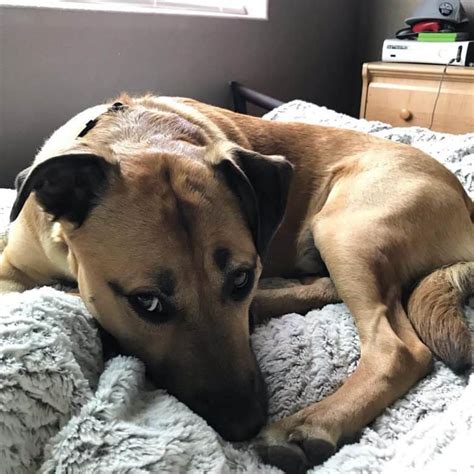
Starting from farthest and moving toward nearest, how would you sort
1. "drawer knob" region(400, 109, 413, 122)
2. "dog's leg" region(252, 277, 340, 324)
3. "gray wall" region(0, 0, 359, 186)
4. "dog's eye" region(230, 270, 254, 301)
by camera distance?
"drawer knob" region(400, 109, 413, 122) → "gray wall" region(0, 0, 359, 186) → "dog's leg" region(252, 277, 340, 324) → "dog's eye" region(230, 270, 254, 301)

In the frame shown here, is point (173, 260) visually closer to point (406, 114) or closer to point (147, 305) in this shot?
point (147, 305)

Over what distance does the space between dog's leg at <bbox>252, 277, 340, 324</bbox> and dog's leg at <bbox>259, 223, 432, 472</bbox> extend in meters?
0.10

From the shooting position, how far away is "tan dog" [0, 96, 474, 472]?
108 centimetres

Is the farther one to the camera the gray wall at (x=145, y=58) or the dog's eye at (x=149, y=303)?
the gray wall at (x=145, y=58)

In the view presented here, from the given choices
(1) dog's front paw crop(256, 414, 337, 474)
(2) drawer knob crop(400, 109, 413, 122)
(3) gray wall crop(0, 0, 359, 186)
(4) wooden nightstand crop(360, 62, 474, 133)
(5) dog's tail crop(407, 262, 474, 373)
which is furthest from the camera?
(2) drawer knob crop(400, 109, 413, 122)

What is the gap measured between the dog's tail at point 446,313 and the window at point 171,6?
1.86 meters

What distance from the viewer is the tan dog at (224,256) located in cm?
108

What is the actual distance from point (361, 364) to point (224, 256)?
41 cm

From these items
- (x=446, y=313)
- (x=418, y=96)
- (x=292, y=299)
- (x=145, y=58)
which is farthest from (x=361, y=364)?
(x=418, y=96)

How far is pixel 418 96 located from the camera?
3229 mm

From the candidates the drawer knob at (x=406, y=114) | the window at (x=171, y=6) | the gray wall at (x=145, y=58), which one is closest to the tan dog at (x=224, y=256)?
the gray wall at (x=145, y=58)

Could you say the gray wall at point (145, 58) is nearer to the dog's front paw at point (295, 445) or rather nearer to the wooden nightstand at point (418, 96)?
the wooden nightstand at point (418, 96)

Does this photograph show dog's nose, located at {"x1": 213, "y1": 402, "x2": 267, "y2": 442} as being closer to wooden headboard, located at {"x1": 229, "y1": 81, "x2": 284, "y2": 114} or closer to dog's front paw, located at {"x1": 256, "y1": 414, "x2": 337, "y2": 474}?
dog's front paw, located at {"x1": 256, "y1": 414, "x2": 337, "y2": 474}

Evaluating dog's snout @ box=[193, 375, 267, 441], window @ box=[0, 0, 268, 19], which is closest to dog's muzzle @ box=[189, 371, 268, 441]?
dog's snout @ box=[193, 375, 267, 441]
